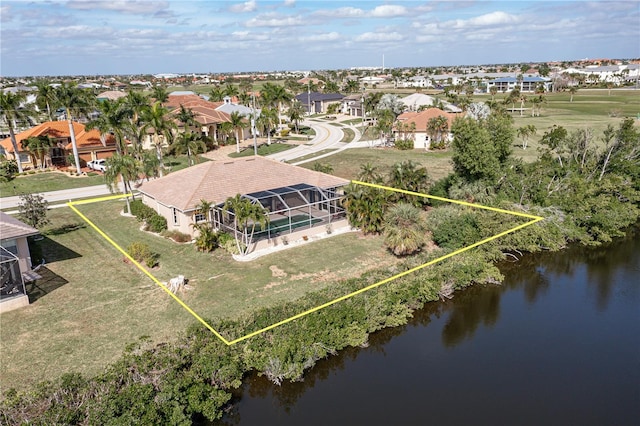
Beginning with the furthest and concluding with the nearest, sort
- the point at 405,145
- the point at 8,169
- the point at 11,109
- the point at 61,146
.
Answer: the point at 405,145 < the point at 61,146 < the point at 8,169 < the point at 11,109

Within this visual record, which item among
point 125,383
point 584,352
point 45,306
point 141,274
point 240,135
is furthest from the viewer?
point 240,135

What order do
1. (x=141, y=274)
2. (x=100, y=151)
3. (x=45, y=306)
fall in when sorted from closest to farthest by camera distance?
(x=45, y=306), (x=141, y=274), (x=100, y=151)

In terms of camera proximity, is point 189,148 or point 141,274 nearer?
point 141,274

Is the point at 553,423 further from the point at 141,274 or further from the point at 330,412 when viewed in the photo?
the point at 141,274

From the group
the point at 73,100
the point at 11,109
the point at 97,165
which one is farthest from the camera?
the point at 97,165

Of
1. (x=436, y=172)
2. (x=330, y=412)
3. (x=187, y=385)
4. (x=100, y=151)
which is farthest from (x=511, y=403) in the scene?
(x=100, y=151)

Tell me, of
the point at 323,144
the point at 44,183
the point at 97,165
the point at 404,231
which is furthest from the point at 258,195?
the point at 323,144

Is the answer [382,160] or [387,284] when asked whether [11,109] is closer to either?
[382,160]
